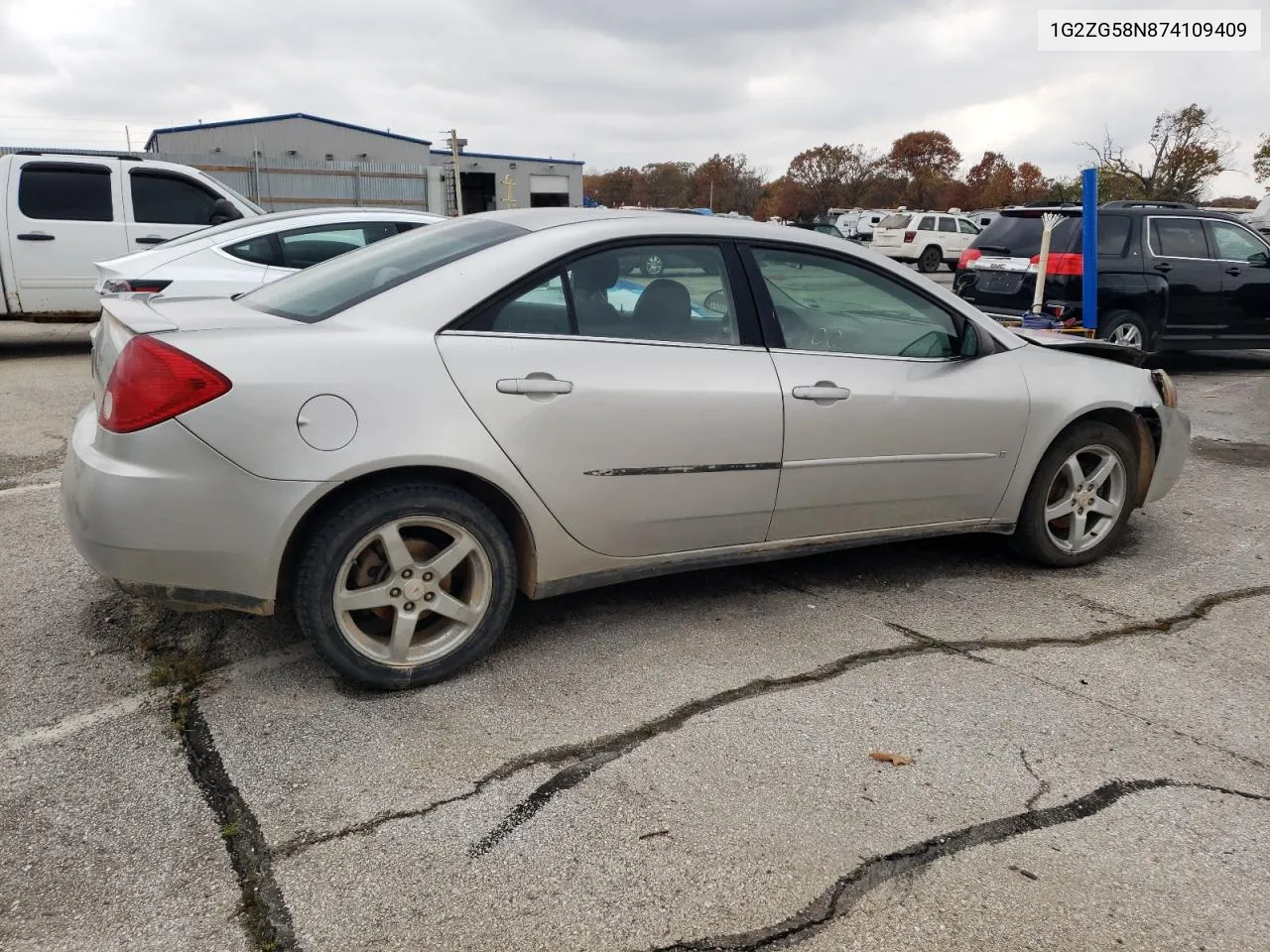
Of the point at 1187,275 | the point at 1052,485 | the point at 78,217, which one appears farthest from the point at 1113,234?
the point at 78,217

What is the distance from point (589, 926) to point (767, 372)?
2.06 metres

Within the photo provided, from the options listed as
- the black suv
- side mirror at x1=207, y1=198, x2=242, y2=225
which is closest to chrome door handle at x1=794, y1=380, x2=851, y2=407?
Result: the black suv

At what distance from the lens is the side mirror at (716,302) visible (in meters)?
3.68

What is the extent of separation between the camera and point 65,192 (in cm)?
978

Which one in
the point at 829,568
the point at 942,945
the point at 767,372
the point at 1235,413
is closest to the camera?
the point at 942,945

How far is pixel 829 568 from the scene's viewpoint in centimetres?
450

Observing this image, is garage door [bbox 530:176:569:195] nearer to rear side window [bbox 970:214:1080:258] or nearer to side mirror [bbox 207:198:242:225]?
side mirror [bbox 207:198:242:225]

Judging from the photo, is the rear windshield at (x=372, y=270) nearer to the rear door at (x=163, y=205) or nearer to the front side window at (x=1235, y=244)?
the rear door at (x=163, y=205)

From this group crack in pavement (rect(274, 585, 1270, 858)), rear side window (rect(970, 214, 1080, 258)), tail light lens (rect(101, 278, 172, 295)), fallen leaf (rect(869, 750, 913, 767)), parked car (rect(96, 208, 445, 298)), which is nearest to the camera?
crack in pavement (rect(274, 585, 1270, 858))

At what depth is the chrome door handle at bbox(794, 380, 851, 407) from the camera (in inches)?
145

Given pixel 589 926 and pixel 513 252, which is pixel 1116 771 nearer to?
pixel 589 926

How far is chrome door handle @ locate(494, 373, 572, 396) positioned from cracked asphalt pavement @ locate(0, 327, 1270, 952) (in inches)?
37.4

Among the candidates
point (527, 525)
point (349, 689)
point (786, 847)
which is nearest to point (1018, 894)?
point (786, 847)

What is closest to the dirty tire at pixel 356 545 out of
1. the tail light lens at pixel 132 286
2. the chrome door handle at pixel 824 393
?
the chrome door handle at pixel 824 393
